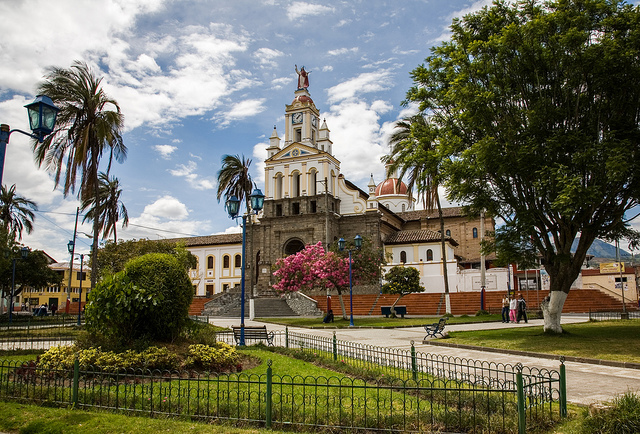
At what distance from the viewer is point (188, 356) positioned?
1078 cm

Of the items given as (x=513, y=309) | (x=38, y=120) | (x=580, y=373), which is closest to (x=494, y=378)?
(x=580, y=373)

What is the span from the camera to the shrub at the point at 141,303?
10.8 meters

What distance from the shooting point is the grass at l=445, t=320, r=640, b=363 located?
1439cm

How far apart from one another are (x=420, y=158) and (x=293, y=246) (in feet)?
101

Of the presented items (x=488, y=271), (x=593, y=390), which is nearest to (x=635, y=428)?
(x=593, y=390)

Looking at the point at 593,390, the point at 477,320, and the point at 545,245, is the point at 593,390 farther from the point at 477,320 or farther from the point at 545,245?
the point at 477,320

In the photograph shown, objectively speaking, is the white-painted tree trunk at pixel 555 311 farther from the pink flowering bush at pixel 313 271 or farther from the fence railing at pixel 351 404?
the pink flowering bush at pixel 313 271

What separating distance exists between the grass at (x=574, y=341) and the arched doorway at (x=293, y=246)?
1158 inches

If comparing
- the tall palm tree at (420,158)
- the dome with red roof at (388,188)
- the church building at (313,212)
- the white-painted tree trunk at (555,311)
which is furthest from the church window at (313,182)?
the white-painted tree trunk at (555,311)

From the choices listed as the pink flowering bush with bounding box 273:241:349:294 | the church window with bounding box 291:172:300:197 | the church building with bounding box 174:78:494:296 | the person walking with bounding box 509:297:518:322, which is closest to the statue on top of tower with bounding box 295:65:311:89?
the church building with bounding box 174:78:494:296

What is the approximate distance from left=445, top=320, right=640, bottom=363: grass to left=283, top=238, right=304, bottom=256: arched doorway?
2942 centimetres

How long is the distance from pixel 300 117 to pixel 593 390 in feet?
148

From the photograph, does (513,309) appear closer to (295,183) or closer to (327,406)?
(327,406)

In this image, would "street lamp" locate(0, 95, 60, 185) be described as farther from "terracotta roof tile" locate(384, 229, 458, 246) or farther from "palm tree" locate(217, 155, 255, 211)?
"terracotta roof tile" locate(384, 229, 458, 246)
